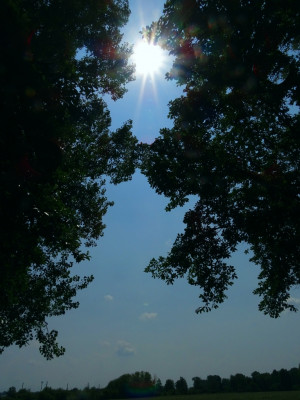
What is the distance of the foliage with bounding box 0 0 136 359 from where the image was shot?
29.3 feet

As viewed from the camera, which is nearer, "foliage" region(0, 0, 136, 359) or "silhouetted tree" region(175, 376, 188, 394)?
"foliage" region(0, 0, 136, 359)

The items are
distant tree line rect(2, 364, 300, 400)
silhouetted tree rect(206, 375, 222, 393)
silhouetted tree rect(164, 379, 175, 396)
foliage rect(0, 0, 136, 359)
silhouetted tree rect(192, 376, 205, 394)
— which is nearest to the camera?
foliage rect(0, 0, 136, 359)

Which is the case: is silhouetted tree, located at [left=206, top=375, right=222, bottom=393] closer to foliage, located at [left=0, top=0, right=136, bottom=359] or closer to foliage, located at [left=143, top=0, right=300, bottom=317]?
foliage, located at [left=0, top=0, right=136, bottom=359]

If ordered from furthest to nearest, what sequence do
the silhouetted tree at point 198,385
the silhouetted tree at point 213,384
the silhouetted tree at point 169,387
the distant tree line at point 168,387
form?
the silhouetted tree at point 169,387 < the silhouetted tree at point 213,384 < the silhouetted tree at point 198,385 < the distant tree line at point 168,387

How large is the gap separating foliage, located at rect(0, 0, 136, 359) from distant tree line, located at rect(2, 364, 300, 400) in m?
82.5

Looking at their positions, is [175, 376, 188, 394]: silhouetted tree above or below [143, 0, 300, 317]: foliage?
below

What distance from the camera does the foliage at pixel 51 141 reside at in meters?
8.95

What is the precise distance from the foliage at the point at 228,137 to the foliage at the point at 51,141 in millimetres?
3492

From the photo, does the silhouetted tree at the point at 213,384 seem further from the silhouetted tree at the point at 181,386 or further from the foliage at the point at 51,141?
the foliage at the point at 51,141

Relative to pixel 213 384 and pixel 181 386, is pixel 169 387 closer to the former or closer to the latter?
A: pixel 181 386

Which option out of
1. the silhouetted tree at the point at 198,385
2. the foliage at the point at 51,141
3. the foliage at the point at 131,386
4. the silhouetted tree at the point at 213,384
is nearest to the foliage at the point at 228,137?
the foliage at the point at 51,141

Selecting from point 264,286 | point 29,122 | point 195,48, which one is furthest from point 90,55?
point 264,286

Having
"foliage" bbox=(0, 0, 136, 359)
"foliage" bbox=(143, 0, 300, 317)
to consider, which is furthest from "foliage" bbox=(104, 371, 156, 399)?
"foliage" bbox=(143, 0, 300, 317)

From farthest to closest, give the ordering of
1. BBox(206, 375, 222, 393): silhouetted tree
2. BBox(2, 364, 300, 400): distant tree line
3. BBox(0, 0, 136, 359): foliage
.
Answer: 1. BBox(206, 375, 222, 393): silhouetted tree
2. BBox(2, 364, 300, 400): distant tree line
3. BBox(0, 0, 136, 359): foliage
